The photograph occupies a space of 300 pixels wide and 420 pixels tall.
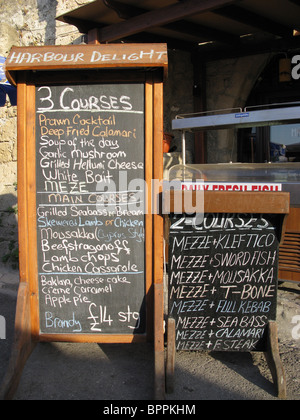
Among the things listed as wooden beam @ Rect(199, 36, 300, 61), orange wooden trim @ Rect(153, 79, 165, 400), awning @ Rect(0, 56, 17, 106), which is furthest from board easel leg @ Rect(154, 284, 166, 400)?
wooden beam @ Rect(199, 36, 300, 61)

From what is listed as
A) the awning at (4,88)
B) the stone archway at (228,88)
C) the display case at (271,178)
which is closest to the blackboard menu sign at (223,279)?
the display case at (271,178)

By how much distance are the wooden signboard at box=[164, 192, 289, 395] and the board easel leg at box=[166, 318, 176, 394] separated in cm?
3

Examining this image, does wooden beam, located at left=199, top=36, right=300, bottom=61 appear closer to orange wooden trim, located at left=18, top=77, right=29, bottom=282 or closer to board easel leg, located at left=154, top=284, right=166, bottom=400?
orange wooden trim, located at left=18, top=77, right=29, bottom=282

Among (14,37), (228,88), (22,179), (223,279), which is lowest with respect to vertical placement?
(223,279)

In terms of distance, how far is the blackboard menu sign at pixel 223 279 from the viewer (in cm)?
301

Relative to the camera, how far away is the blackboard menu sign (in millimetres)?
3006

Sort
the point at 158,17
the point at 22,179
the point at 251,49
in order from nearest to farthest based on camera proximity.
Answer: the point at 22,179, the point at 158,17, the point at 251,49

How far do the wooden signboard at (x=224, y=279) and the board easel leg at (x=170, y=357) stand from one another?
33 mm

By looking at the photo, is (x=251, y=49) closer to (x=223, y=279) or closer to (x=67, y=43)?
(x=67, y=43)

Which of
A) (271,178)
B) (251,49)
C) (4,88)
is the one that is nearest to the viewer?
(271,178)

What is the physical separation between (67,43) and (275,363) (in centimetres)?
658

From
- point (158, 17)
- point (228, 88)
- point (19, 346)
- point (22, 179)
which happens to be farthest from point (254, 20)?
point (19, 346)

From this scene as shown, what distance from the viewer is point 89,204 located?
10.2 ft

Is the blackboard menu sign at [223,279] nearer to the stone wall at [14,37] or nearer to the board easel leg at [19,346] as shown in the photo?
the board easel leg at [19,346]
